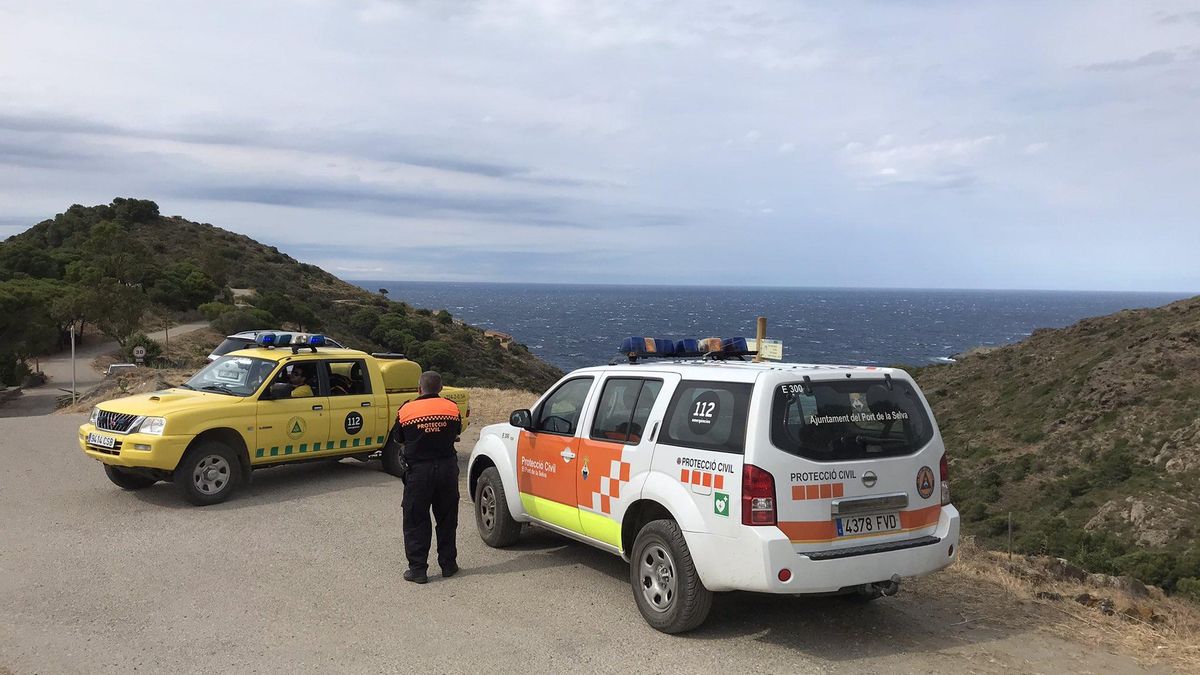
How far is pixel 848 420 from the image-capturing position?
5.45 m

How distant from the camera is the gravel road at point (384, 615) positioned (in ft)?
17.2

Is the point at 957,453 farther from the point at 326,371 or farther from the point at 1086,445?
the point at 326,371

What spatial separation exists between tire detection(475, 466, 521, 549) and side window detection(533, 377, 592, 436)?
79cm

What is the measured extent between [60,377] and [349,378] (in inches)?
1317

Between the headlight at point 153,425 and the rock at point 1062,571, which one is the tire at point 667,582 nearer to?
the rock at point 1062,571

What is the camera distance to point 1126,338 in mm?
35312

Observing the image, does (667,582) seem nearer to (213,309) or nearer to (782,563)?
(782,563)

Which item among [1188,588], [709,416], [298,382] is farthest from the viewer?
[1188,588]

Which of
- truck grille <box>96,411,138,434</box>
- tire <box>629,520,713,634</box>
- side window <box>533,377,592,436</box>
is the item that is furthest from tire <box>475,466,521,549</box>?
truck grille <box>96,411,138,434</box>

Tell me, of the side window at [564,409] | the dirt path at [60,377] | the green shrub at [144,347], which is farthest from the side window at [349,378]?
the green shrub at [144,347]

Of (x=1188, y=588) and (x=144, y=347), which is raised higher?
(x=144, y=347)

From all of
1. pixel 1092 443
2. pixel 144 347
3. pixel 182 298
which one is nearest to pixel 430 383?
pixel 1092 443

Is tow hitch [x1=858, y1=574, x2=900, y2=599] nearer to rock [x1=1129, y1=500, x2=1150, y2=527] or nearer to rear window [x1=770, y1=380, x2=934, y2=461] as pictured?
rear window [x1=770, y1=380, x2=934, y2=461]

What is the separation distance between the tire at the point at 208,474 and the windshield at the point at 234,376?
0.76m
